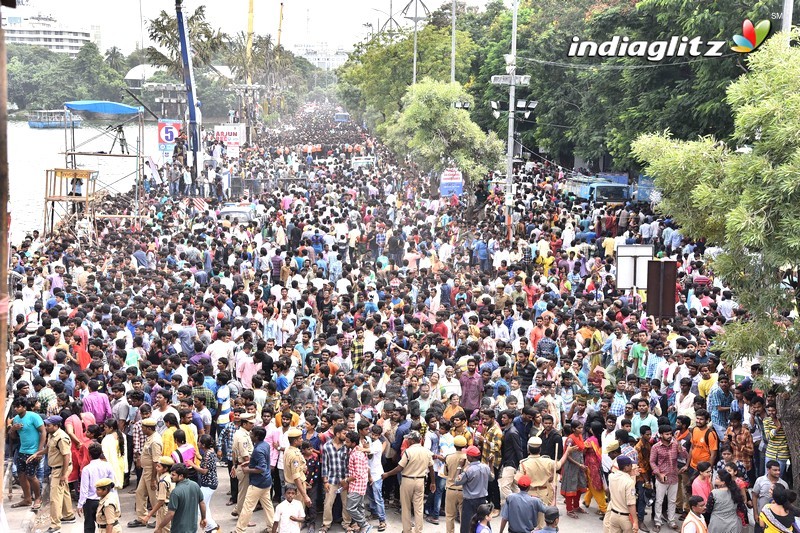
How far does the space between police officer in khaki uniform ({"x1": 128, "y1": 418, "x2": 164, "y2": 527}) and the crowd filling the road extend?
2 cm

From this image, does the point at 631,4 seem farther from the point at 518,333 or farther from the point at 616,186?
the point at 518,333

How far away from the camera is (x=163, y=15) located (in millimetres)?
56938

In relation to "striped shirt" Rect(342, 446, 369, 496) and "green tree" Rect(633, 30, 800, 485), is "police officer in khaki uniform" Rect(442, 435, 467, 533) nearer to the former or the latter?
"striped shirt" Rect(342, 446, 369, 496)

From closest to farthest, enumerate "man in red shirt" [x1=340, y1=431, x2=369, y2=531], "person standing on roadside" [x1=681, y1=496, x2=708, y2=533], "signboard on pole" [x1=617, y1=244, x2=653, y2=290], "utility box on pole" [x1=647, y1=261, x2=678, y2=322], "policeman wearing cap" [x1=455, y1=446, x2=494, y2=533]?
"person standing on roadside" [x1=681, y1=496, x2=708, y2=533] → "policeman wearing cap" [x1=455, y1=446, x2=494, y2=533] → "man in red shirt" [x1=340, y1=431, x2=369, y2=531] → "utility box on pole" [x1=647, y1=261, x2=678, y2=322] → "signboard on pole" [x1=617, y1=244, x2=653, y2=290]

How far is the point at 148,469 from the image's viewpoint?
10500 millimetres

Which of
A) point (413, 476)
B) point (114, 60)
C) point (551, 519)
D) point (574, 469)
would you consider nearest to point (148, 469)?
point (413, 476)

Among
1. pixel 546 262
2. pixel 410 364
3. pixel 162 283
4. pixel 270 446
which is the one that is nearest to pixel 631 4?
pixel 546 262

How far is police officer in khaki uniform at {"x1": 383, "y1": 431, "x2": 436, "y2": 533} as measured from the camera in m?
10.3

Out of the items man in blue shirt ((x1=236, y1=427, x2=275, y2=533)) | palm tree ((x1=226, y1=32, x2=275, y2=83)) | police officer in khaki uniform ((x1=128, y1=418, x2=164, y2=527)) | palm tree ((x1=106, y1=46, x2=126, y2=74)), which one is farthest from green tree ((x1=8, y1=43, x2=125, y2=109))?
man in blue shirt ((x1=236, y1=427, x2=275, y2=533))

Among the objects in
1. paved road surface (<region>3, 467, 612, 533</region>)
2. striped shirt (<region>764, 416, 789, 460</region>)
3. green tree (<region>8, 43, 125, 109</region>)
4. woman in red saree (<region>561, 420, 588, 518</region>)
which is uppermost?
green tree (<region>8, 43, 125, 109</region>)

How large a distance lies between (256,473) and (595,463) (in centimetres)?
361

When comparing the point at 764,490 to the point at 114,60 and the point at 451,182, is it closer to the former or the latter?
the point at 451,182

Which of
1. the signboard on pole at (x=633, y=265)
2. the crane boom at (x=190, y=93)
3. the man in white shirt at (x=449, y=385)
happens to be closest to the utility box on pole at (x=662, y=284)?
the signboard on pole at (x=633, y=265)

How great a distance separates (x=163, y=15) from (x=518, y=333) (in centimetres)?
4662
